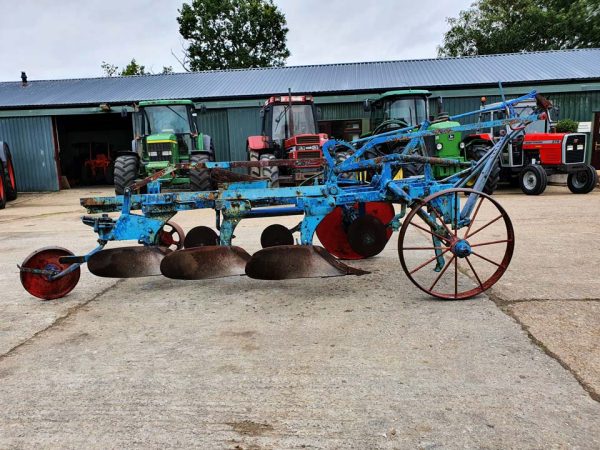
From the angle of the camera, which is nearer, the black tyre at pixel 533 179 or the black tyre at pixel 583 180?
the black tyre at pixel 533 179

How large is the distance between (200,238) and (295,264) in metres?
1.40

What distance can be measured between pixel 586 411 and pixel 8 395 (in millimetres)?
2766

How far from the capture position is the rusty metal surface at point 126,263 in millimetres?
4121

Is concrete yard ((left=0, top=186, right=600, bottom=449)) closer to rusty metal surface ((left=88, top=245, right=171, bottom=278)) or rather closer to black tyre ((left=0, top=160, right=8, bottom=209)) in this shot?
rusty metal surface ((left=88, top=245, right=171, bottom=278))

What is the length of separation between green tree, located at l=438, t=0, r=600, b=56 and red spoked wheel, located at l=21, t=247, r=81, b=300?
109 feet

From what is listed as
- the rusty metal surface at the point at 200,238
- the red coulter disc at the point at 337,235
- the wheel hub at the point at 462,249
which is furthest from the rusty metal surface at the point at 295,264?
the red coulter disc at the point at 337,235

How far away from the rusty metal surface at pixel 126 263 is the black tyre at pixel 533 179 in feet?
31.9

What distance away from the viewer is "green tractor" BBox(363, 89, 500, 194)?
11.4 m

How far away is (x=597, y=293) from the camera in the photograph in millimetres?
3676

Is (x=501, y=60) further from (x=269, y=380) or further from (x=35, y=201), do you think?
(x=269, y=380)

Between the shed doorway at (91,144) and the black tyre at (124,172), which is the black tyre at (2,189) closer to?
the black tyre at (124,172)

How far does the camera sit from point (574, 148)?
36.6ft

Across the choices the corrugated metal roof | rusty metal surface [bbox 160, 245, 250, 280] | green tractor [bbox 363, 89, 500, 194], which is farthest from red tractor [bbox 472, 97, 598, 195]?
rusty metal surface [bbox 160, 245, 250, 280]

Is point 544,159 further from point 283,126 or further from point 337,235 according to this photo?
point 337,235
